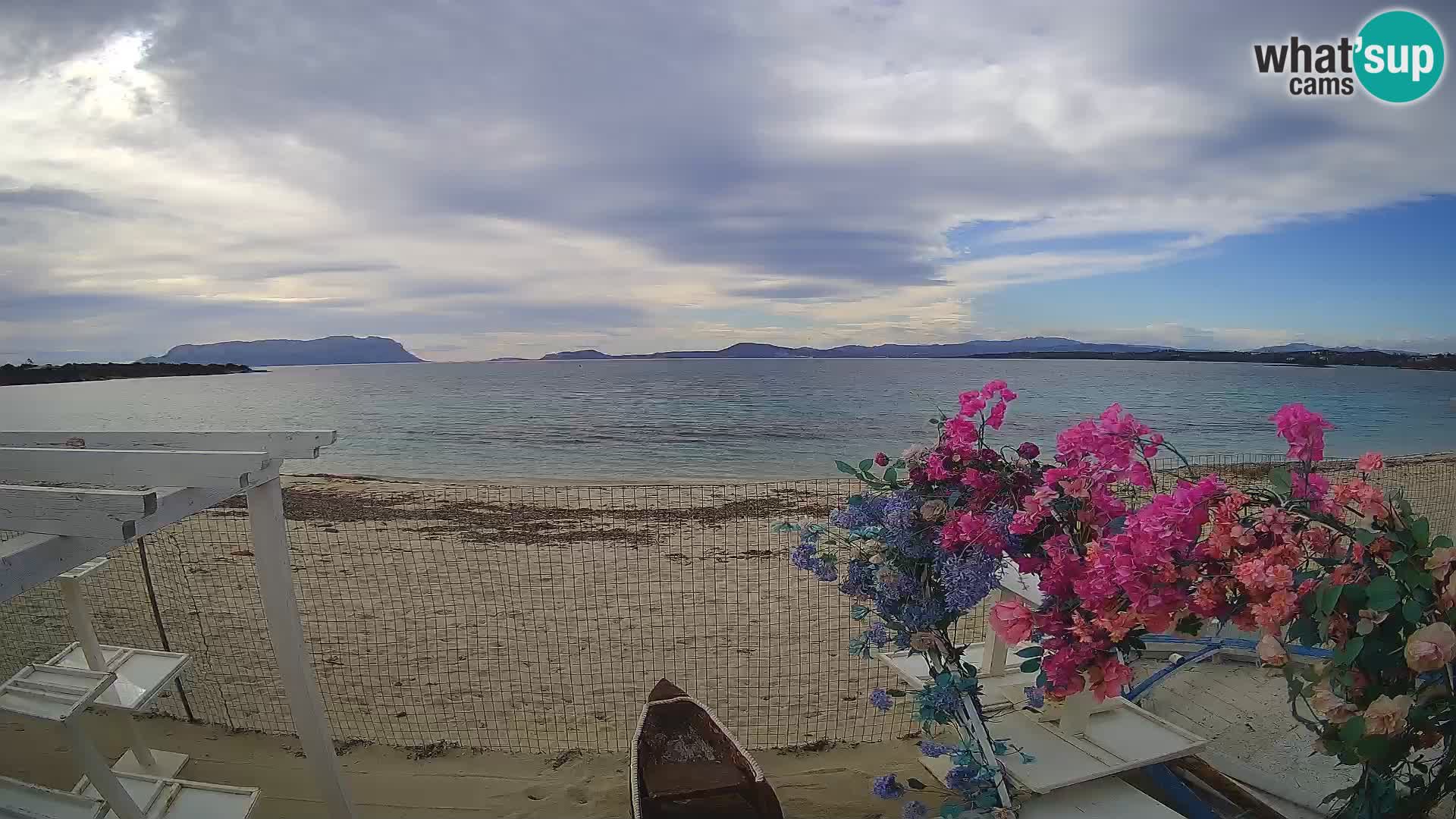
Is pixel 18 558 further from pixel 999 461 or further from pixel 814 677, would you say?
pixel 814 677

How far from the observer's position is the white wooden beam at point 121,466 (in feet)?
7.64

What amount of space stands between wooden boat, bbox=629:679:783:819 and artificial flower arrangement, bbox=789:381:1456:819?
1.28m

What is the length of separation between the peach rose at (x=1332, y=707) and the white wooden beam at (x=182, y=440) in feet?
10.2

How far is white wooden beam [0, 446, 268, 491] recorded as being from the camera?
233cm

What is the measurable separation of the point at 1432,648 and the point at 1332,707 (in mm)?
260

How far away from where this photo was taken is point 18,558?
1868mm

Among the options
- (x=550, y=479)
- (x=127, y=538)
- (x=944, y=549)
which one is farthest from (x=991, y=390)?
(x=550, y=479)

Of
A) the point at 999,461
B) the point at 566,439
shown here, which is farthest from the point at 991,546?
the point at 566,439

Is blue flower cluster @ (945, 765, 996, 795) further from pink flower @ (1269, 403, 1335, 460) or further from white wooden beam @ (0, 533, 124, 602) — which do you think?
white wooden beam @ (0, 533, 124, 602)

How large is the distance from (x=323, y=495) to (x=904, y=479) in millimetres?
15858

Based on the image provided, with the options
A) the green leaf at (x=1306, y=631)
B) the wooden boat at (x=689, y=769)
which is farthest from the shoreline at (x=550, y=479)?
the green leaf at (x=1306, y=631)

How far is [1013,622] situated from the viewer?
6.75ft

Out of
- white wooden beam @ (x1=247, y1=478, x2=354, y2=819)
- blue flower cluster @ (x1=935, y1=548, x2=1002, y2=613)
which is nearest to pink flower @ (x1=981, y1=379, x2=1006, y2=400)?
blue flower cluster @ (x1=935, y1=548, x2=1002, y2=613)

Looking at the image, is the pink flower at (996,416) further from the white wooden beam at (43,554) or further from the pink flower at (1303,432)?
the white wooden beam at (43,554)
